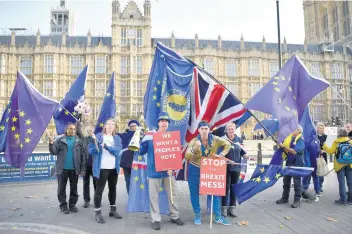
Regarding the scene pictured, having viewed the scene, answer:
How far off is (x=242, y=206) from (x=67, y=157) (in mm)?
4110

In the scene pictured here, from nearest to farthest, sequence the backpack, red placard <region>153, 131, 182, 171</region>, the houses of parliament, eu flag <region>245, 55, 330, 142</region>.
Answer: red placard <region>153, 131, 182, 171</region> → eu flag <region>245, 55, 330, 142</region> → the backpack → the houses of parliament

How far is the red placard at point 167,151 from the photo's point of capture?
5105mm

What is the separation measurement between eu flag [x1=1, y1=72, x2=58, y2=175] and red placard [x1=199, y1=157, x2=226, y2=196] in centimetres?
337

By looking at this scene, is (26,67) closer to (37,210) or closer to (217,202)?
(37,210)

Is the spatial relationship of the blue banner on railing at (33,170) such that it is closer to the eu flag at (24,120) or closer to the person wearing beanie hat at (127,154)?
the eu flag at (24,120)

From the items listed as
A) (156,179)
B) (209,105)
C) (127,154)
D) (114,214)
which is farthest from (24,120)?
(209,105)

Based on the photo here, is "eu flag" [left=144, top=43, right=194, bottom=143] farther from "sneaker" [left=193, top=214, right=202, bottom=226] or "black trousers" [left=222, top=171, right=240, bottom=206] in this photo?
"sneaker" [left=193, top=214, right=202, bottom=226]

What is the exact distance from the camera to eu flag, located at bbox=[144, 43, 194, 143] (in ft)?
19.7

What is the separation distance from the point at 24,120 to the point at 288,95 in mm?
5686

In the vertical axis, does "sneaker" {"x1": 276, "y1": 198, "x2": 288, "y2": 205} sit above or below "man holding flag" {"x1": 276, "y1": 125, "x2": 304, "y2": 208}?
below

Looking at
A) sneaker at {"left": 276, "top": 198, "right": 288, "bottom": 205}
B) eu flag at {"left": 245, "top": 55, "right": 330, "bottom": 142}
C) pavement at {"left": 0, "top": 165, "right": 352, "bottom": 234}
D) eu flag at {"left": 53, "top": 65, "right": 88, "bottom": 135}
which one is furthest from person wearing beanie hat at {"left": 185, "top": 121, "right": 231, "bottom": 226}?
eu flag at {"left": 53, "top": 65, "right": 88, "bottom": 135}

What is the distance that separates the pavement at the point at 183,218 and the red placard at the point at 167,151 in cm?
76

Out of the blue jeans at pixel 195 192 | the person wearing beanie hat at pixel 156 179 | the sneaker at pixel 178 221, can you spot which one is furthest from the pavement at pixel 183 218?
the blue jeans at pixel 195 192

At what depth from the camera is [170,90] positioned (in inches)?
242
